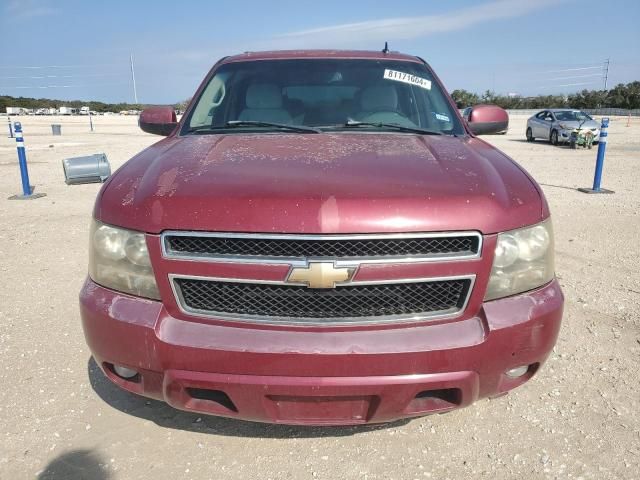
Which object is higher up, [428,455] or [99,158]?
[99,158]

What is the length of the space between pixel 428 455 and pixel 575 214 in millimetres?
6003

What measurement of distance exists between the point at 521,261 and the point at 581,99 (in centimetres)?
6996

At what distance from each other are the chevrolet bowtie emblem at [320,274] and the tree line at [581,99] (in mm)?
50455

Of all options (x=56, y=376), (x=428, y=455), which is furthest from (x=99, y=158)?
(x=428, y=455)

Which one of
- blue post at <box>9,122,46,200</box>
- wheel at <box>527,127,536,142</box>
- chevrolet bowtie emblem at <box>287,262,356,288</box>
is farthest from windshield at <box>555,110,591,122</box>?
chevrolet bowtie emblem at <box>287,262,356,288</box>

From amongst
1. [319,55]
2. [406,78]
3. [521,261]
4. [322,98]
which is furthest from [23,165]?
[521,261]

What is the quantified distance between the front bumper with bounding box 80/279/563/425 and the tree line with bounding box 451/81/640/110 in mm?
50277

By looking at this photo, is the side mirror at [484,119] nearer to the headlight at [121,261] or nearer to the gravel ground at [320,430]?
the gravel ground at [320,430]

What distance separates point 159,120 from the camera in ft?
11.1

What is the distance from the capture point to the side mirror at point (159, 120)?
3346mm

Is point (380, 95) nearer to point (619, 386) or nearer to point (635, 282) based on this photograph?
point (619, 386)

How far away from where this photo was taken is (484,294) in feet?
6.05

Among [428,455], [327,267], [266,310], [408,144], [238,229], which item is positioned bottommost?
[428,455]

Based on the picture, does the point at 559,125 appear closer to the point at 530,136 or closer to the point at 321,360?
the point at 530,136
